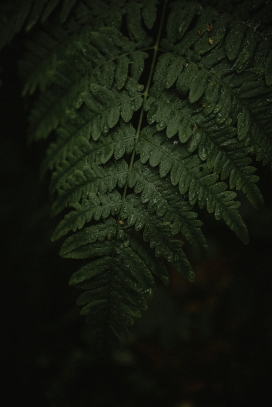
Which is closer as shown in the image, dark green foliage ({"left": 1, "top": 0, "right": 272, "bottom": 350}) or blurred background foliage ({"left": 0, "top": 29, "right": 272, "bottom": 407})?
dark green foliage ({"left": 1, "top": 0, "right": 272, "bottom": 350})

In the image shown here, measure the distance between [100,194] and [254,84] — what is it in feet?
2.40

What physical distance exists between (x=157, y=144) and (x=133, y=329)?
6.29ft

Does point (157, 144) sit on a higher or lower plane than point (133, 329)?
higher

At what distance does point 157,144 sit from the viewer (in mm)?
1294

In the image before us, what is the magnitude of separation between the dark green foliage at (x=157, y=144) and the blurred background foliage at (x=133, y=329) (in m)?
0.73

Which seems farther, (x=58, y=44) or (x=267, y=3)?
(x=58, y=44)

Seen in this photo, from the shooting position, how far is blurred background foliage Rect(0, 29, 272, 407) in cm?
212

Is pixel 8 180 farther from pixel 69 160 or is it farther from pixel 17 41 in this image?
pixel 69 160

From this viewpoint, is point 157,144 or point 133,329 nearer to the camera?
point 157,144

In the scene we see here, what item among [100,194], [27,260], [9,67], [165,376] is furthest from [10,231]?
[165,376]

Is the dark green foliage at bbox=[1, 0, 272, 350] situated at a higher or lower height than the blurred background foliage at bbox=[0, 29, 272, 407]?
higher

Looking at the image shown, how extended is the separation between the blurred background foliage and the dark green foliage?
2.39 ft

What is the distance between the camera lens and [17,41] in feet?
6.42

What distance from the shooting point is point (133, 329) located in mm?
2689
